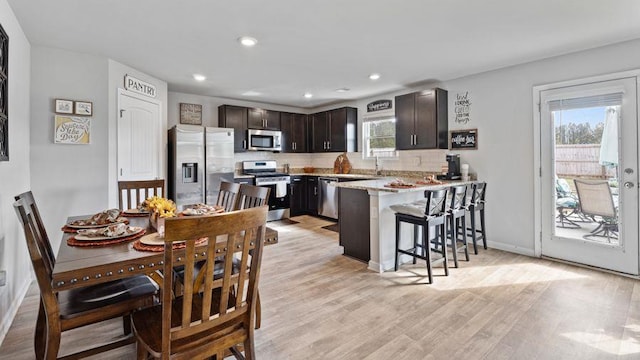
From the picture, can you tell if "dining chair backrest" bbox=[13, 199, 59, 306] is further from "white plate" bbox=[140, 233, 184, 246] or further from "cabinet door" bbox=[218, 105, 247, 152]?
"cabinet door" bbox=[218, 105, 247, 152]

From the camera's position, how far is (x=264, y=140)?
5.91m

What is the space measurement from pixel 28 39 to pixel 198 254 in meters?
3.20

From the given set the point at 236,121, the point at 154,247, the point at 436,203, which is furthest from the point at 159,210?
the point at 236,121

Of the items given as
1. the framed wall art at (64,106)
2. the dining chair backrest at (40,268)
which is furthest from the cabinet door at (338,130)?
the dining chair backrest at (40,268)

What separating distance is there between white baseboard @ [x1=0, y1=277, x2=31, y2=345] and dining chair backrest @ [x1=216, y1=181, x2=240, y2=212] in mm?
1651

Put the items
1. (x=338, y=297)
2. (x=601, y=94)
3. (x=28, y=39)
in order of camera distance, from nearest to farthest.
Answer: (x=338, y=297)
(x=28, y=39)
(x=601, y=94)

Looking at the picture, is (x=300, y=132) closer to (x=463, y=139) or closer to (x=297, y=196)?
(x=297, y=196)

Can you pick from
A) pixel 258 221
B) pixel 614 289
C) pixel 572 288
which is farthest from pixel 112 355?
pixel 614 289

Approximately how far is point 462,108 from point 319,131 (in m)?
2.94

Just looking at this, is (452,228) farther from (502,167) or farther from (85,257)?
(85,257)

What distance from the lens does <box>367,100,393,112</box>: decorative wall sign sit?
5.37m

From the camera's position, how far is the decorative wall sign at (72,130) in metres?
3.16

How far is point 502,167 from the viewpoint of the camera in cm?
393

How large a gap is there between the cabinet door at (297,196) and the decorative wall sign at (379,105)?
1968 mm
